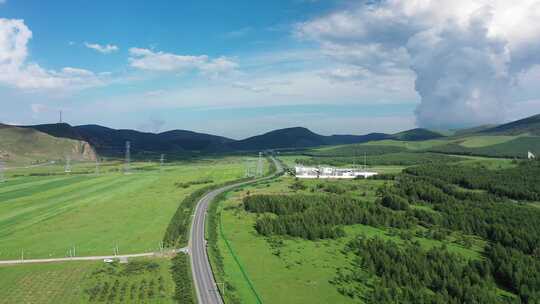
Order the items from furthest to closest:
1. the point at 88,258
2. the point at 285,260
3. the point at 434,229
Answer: the point at 434,229, the point at 285,260, the point at 88,258

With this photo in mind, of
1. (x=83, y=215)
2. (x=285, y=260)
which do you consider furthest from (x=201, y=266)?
(x=83, y=215)

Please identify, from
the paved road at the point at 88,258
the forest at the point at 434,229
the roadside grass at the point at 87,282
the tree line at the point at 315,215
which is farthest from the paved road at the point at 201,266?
the forest at the point at 434,229

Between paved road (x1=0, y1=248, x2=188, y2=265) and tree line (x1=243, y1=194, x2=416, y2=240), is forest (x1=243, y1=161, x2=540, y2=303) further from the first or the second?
paved road (x1=0, y1=248, x2=188, y2=265)

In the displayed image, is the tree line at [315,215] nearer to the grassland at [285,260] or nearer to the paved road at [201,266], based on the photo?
the grassland at [285,260]

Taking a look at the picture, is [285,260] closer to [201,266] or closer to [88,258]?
[201,266]

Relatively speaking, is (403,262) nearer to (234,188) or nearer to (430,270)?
(430,270)
